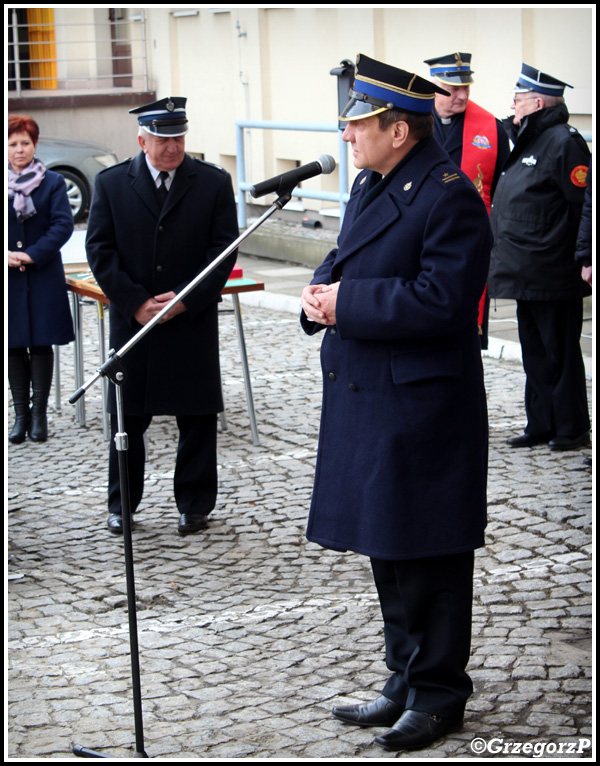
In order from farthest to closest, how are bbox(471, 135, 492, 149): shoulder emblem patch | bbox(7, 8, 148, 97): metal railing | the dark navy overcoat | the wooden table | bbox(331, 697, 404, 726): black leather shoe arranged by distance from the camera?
1. bbox(7, 8, 148, 97): metal railing
2. the wooden table
3. bbox(471, 135, 492, 149): shoulder emblem patch
4. bbox(331, 697, 404, 726): black leather shoe
5. the dark navy overcoat

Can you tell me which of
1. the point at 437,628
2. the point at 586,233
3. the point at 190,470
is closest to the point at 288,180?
the point at 437,628

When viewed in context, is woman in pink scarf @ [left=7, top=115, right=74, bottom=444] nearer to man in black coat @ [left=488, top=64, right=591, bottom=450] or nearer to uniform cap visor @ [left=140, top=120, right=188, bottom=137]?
uniform cap visor @ [left=140, top=120, right=188, bottom=137]

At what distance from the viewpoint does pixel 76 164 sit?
17.6m

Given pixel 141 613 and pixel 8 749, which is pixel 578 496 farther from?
pixel 8 749

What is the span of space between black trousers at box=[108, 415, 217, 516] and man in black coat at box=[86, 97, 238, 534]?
2cm

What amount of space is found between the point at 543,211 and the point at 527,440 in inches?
52.8

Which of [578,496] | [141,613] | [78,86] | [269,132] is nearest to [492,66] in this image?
[269,132]

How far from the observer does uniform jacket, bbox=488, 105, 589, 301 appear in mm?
6699

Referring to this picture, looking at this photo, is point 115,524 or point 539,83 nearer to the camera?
point 115,524

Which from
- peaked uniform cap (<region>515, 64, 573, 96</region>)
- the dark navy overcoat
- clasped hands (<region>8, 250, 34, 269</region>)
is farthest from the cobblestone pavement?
peaked uniform cap (<region>515, 64, 573, 96</region>)

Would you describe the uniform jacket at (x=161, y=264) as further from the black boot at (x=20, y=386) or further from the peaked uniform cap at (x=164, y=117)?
the black boot at (x=20, y=386)

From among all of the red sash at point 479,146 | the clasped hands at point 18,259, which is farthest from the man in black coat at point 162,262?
the clasped hands at point 18,259

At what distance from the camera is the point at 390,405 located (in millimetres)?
3473

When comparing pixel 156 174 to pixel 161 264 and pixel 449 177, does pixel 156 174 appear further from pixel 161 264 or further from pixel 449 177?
pixel 449 177
